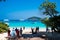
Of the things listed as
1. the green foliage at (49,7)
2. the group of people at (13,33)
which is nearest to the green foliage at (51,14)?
the green foliage at (49,7)

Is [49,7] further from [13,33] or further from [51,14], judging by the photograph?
[13,33]

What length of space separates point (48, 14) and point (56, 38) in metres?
7.98

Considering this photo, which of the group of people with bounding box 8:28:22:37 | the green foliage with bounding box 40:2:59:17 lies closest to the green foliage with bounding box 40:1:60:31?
the green foliage with bounding box 40:2:59:17

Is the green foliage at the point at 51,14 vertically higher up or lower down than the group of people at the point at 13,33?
higher up

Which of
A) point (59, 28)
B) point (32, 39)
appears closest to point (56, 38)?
point (32, 39)

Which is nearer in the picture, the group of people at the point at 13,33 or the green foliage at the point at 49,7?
the group of people at the point at 13,33

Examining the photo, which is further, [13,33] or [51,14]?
[51,14]

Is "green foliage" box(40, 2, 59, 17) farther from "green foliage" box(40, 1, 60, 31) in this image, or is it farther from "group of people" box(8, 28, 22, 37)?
"group of people" box(8, 28, 22, 37)

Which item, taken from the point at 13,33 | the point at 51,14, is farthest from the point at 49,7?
the point at 13,33

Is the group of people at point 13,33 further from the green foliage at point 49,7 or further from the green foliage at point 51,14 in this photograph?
the green foliage at point 49,7

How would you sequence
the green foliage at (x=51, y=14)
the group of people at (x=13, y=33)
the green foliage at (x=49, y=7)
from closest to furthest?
the group of people at (x=13, y=33) < the green foliage at (x=51, y=14) < the green foliage at (x=49, y=7)

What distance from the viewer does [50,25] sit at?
72.5 feet

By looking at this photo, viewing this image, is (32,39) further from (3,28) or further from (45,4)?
(3,28)

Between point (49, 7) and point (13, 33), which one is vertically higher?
point (49, 7)
